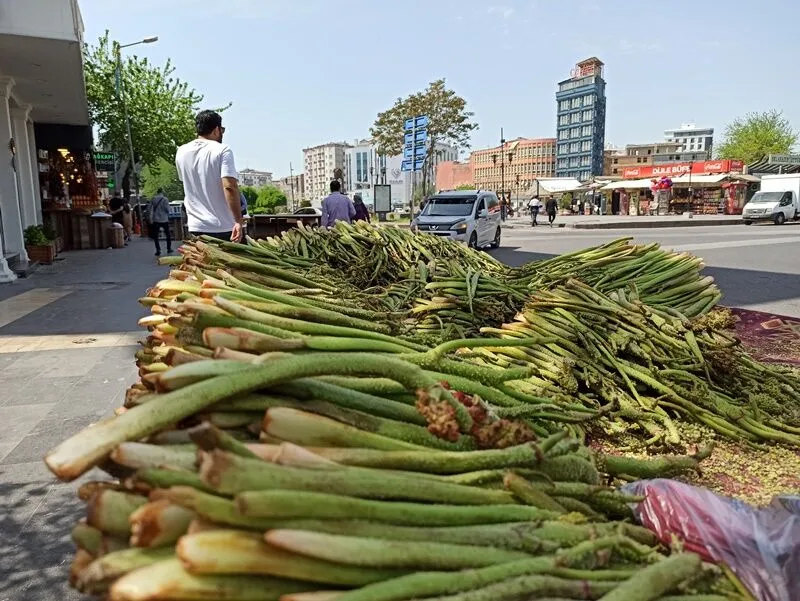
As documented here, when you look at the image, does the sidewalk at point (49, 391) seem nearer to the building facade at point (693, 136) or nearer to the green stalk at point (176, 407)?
the green stalk at point (176, 407)

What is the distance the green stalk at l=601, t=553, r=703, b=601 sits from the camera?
47.9 inches

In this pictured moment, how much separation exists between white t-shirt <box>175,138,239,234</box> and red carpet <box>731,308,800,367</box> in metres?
4.41

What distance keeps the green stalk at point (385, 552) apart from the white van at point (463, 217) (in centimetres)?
1430

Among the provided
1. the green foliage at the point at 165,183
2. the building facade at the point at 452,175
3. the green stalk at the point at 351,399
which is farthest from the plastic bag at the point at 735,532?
the building facade at the point at 452,175

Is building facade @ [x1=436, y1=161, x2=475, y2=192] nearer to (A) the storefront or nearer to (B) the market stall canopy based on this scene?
(B) the market stall canopy

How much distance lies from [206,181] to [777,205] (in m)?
34.0

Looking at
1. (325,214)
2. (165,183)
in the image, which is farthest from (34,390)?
(165,183)

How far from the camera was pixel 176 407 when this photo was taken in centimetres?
126

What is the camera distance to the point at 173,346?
5.92ft

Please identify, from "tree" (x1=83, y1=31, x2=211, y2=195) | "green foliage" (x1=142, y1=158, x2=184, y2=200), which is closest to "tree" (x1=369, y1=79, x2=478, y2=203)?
"tree" (x1=83, y1=31, x2=211, y2=195)

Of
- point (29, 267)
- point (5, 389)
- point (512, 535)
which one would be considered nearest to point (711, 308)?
point (512, 535)

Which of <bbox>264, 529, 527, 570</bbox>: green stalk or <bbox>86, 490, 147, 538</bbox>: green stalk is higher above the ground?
<bbox>86, 490, 147, 538</bbox>: green stalk

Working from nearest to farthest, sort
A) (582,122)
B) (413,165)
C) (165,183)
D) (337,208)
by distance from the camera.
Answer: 1. (337,208)
2. (413,165)
3. (165,183)
4. (582,122)

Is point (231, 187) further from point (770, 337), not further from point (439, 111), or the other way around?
point (439, 111)
